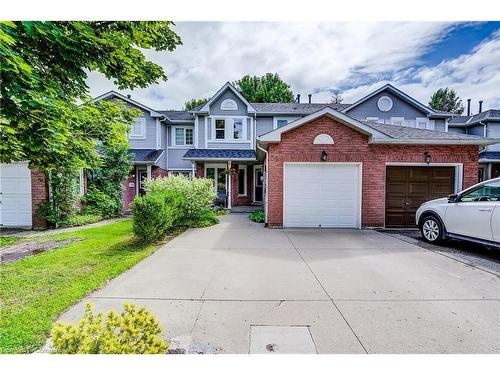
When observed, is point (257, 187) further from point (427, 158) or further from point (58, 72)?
point (58, 72)

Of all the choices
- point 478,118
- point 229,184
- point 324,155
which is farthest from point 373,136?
point 478,118

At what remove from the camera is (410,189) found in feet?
30.3

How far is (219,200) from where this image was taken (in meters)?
16.5

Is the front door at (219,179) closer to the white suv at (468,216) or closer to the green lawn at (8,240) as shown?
the green lawn at (8,240)

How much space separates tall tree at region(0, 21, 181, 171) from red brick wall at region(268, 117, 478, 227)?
5179 mm

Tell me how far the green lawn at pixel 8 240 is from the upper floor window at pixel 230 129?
37.0ft

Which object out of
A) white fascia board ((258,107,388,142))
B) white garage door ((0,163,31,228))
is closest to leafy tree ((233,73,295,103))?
white fascia board ((258,107,388,142))

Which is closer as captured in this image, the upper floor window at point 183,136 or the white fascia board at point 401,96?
the white fascia board at point 401,96

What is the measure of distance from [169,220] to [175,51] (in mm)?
4579

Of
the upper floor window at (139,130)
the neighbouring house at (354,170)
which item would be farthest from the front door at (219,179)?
the neighbouring house at (354,170)

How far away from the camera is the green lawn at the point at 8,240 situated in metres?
7.22

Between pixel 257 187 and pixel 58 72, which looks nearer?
pixel 58 72

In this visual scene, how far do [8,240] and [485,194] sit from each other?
504 inches
